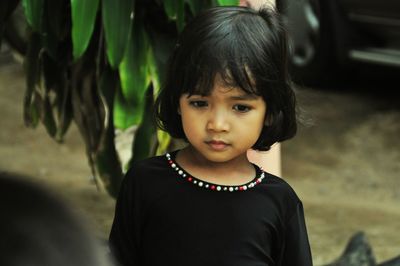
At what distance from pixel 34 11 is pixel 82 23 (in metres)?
0.18

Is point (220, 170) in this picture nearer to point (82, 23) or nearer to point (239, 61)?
point (239, 61)

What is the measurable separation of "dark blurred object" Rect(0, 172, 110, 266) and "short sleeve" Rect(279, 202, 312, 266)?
115 centimetres

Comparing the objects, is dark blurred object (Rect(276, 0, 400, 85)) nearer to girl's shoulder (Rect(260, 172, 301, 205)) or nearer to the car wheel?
the car wheel

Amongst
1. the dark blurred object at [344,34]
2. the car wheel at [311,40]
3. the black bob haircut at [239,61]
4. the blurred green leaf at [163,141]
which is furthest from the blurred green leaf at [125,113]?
the car wheel at [311,40]

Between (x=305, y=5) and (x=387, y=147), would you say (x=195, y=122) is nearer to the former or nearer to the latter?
(x=387, y=147)

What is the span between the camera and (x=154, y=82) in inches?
134

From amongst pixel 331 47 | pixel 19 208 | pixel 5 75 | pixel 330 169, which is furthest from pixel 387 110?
pixel 19 208

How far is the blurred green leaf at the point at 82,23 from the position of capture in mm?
3203

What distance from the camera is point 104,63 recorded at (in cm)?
353

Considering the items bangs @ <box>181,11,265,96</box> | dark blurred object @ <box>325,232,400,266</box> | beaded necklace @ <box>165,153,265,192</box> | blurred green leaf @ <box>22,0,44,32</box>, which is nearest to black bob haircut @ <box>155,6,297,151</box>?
bangs @ <box>181,11,265,96</box>

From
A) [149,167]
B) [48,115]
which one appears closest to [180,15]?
[48,115]

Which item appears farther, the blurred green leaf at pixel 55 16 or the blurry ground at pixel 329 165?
the blurry ground at pixel 329 165

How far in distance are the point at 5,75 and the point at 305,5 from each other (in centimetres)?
246

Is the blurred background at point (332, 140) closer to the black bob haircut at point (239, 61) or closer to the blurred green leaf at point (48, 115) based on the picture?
the blurred green leaf at point (48, 115)
